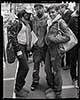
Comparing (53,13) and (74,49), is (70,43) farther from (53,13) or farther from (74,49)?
(53,13)

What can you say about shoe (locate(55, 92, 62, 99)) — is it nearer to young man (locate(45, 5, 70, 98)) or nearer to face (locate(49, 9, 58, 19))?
young man (locate(45, 5, 70, 98))

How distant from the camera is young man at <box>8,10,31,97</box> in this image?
9.02 feet

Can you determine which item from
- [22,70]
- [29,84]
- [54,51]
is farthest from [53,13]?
[29,84]

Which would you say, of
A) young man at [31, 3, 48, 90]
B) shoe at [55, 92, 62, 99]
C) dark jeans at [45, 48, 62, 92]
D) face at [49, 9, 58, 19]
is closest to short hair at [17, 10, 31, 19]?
young man at [31, 3, 48, 90]

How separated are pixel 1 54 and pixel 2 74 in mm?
221

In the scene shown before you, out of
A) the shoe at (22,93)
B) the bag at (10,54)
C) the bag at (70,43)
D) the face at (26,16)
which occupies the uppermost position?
the face at (26,16)

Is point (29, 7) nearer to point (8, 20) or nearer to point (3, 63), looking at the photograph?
point (8, 20)

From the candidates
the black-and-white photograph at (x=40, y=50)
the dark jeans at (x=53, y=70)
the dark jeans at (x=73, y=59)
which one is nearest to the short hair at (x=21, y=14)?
the black-and-white photograph at (x=40, y=50)

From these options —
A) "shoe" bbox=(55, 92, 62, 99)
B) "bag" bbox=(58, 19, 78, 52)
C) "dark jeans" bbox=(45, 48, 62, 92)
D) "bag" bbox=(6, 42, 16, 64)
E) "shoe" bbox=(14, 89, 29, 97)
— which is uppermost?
"bag" bbox=(58, 19, 78, 52)

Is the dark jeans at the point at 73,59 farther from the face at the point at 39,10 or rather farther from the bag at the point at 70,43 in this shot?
the face at the point at 39,10

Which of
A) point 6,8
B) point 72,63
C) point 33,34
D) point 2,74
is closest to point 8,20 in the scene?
point 6,8

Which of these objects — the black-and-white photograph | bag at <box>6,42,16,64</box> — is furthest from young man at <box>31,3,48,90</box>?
bag at <box>6,42,16,64</box>

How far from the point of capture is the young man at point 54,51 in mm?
2748

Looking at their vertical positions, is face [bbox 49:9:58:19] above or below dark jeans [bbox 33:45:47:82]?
above
